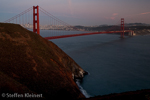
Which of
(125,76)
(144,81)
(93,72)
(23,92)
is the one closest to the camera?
(23,92)

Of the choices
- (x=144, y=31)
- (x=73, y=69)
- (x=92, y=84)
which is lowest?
(x=92, y=84)

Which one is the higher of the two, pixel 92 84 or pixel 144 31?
pixel 144 31

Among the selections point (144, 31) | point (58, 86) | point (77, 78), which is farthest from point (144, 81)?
point (144, 31)

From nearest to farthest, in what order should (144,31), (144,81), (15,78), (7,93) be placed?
(7,93)
(15,78)
(144,81)
(144,31)

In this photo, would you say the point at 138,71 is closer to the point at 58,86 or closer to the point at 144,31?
the point at 58,86

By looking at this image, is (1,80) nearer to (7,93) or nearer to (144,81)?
(7,93)

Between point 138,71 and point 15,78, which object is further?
point 138,71

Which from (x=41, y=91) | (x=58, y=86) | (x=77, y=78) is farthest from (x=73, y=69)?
(x=41, y=91)
